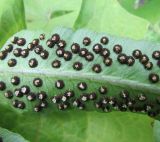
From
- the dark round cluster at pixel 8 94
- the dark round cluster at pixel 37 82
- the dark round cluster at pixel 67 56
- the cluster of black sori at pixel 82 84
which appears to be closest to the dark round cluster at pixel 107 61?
the cluster of black sori at pixel 82 84

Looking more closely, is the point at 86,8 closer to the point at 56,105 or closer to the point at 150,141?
the point at 56,105

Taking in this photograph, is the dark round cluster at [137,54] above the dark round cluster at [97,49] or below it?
below

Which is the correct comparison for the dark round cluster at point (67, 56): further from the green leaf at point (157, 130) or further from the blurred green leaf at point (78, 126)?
the green leaf at point (157, 130)

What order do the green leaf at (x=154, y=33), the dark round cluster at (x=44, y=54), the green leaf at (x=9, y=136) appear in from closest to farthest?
the green leaf at (x=9, y=136), the dark round cluster at (x=44, y=54), the green leaf at (x=154, y=33)

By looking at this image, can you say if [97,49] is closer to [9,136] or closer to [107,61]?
[107,61]

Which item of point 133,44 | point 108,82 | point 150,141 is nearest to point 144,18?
point 133,44

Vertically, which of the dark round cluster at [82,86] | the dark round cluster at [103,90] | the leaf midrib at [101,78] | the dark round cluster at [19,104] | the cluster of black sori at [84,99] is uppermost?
the leaf midrib at [101,78]
